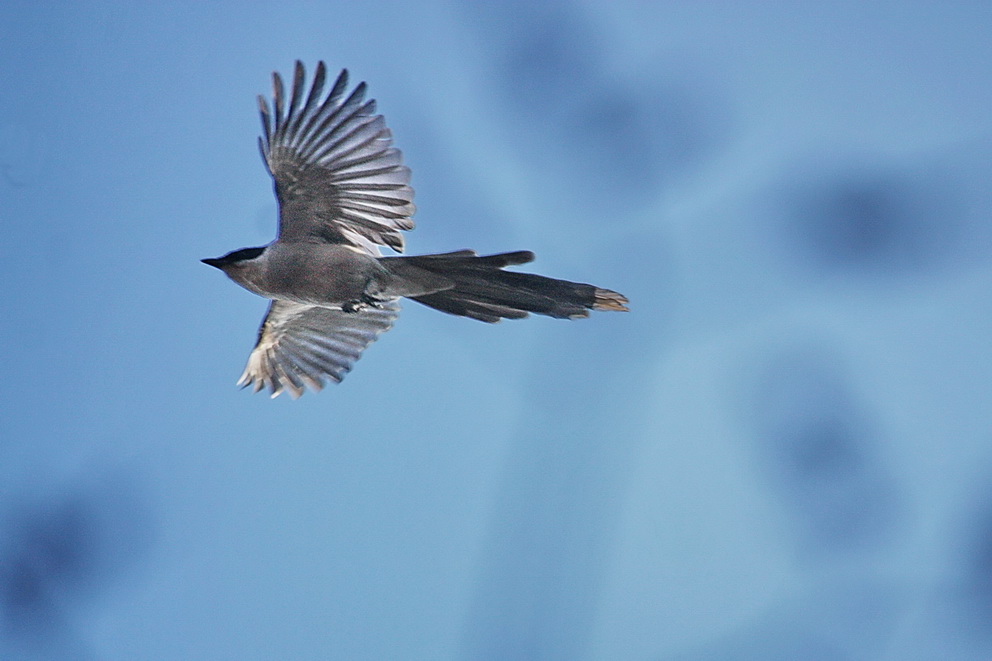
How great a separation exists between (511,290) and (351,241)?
1096 mm

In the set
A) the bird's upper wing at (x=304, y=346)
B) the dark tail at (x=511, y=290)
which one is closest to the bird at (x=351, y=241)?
the dark tail at (x=511, y=290)

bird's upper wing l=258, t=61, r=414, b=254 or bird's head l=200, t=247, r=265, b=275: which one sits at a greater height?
bird's upper wing l=258, t=61, r=414, b=254

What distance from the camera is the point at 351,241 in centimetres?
608

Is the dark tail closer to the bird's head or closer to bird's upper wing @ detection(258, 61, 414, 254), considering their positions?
bird's upper wing @ detection(258, 61, 414, 254)

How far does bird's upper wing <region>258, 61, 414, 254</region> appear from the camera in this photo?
5656mm

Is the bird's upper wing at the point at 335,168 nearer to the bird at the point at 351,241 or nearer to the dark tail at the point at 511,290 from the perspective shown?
the bird at the point at 351,241

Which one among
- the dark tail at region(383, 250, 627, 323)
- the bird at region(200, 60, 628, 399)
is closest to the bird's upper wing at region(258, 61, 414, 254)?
the bird at region(200, 60, 628, 399)

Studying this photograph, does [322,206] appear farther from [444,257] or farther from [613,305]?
[613,305]

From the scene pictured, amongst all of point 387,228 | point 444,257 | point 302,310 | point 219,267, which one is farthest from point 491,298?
point 302,310

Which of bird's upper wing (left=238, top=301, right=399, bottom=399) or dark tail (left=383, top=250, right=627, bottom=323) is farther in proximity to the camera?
bird's upper wing (left=238, top=301, right=399, bottom=399)

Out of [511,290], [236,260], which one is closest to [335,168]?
[236,260]

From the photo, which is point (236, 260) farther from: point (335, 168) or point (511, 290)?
point (511, 290)

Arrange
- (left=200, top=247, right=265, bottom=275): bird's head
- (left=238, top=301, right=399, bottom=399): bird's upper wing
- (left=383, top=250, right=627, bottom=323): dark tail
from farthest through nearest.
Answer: (left=238, top=301, right=399, bottom=399): bird's upper wing → (left=200, top=247, right=265, bottom=275): bird's head → (left=383, top=250, right=627, bottom=323): dark tail

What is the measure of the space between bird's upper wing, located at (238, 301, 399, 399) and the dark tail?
1.57m
